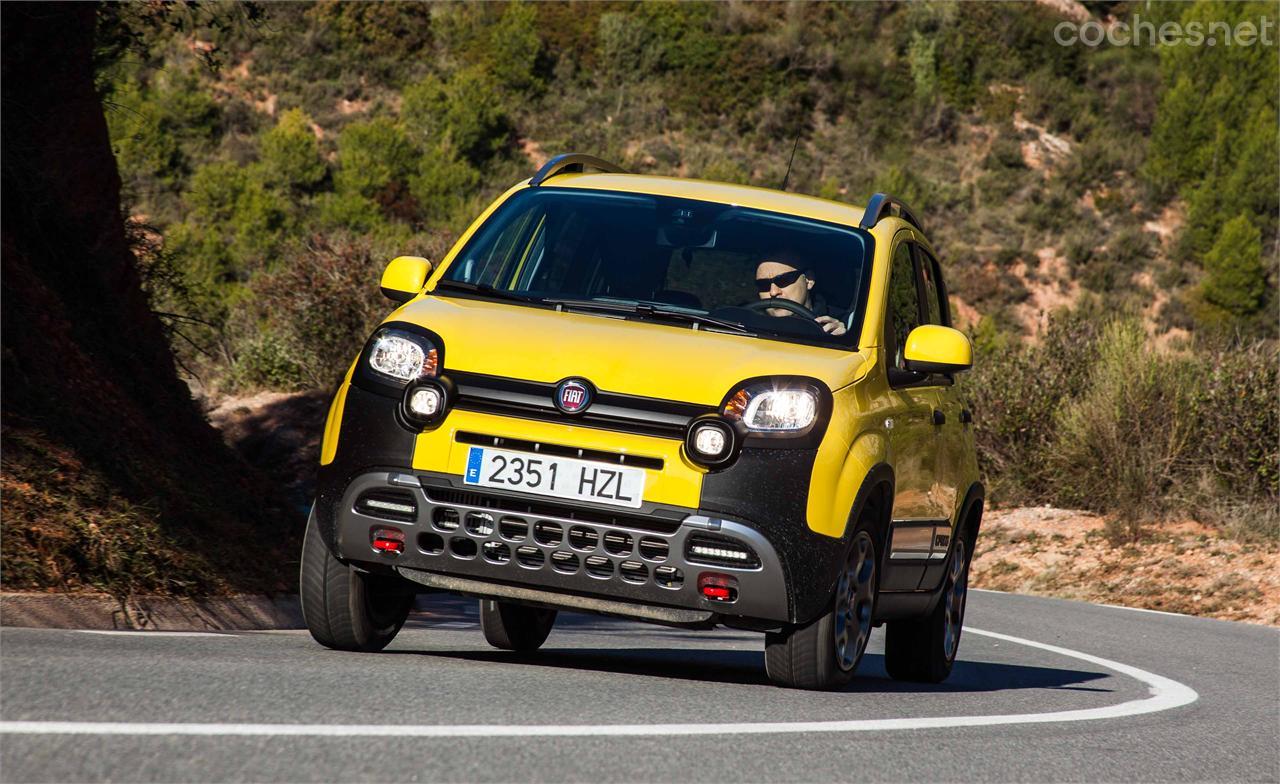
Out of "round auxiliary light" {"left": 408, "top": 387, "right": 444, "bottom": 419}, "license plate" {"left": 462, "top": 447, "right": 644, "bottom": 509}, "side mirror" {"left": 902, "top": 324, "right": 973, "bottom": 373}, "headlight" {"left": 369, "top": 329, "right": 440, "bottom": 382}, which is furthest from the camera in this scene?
"side mirror" {"left": 902, "top": 324, "right": 973, "bottom": 373}

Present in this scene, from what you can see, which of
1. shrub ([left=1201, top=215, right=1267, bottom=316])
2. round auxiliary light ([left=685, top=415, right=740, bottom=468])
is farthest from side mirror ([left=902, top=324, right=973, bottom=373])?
shrub ([left=1201, top=215, right=1267, bottom=316])

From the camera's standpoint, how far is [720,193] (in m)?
7.97

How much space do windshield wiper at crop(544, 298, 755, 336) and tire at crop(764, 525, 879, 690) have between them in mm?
949

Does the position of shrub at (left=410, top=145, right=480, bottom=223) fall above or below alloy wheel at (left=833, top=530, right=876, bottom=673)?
above

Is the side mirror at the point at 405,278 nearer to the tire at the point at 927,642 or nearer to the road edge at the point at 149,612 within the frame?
the road edge at the point at 149,612

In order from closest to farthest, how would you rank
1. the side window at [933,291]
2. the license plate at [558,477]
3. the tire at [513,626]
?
the license plate at [558,477], the tire at [513,626], the side window at [933,291]

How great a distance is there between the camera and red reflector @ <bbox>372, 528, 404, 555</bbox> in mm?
6379

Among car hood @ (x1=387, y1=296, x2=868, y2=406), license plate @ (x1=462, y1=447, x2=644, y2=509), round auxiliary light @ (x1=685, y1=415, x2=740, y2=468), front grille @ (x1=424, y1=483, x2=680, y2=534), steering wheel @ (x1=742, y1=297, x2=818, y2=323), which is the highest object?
steering wheel @ (x1=742, y1=297, x2=818, y2=323)

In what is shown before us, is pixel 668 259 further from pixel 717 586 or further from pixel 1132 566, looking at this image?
pixel 1132 566

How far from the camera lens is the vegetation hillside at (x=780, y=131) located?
54.8m

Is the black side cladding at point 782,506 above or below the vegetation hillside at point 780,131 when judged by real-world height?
below

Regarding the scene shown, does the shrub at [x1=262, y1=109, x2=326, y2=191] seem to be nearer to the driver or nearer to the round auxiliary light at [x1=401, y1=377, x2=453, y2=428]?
the driver

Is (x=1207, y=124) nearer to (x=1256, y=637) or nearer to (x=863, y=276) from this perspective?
(x=1256, y=637)

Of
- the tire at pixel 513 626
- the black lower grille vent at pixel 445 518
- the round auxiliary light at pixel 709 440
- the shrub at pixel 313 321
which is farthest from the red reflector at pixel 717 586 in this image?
the shrub at pixel 313 321
